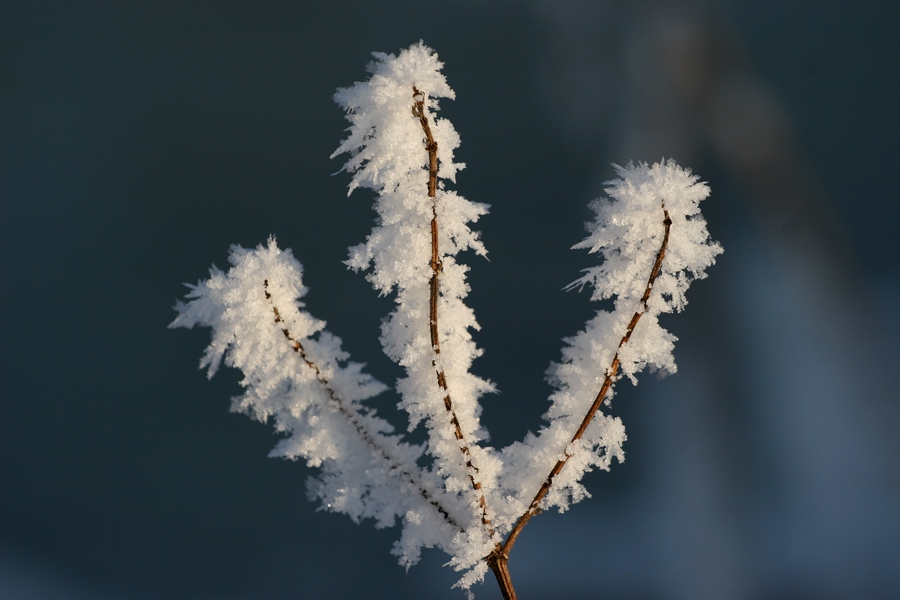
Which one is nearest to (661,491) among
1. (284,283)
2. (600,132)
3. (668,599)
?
(668,599)

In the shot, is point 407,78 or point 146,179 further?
point 146,179

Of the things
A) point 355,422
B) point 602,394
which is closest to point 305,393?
point 355,422

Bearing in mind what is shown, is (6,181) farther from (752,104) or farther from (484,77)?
(752,104)

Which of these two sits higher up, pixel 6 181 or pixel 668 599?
pixel 6 181

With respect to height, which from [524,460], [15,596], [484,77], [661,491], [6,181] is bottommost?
[524,460]
